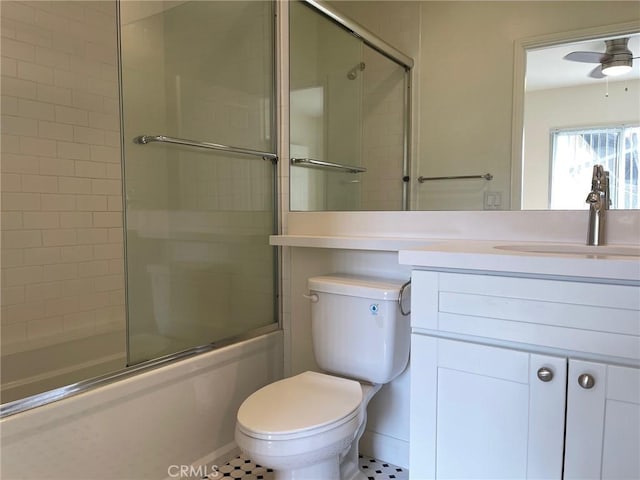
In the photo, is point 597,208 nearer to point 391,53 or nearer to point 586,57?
point 586,57

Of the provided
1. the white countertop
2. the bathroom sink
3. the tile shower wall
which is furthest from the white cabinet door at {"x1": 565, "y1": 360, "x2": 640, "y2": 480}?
the tile shower wall

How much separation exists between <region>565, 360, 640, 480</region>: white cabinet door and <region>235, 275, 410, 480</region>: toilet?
61cm

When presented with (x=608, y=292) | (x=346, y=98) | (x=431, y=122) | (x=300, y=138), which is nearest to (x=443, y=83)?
(x=431, y=122)

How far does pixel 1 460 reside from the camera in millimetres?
1164

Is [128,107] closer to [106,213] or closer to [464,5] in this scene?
[106,213]

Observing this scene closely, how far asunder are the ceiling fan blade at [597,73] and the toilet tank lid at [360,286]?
3.12 feet

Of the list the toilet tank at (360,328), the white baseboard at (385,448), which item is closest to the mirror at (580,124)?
the toilet tank at (360,328)

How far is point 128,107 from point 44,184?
0.92m

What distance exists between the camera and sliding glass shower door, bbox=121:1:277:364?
167 cm

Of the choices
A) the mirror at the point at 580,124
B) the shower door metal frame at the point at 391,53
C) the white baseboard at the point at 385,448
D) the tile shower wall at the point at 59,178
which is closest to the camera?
the mirror at the point at 580,124

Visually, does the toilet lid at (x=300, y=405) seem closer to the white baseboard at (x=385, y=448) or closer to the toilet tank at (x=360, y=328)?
the toilet tank at (x=360, y=328)

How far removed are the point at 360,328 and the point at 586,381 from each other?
29.0 inches

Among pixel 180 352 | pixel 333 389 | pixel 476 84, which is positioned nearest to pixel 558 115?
pixel 476 84

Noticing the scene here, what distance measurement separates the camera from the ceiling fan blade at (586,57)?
152 cm
